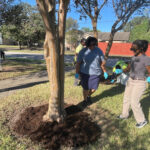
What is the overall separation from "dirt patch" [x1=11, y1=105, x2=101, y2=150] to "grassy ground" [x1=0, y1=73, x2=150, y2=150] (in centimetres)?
12

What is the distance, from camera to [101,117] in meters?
3.61

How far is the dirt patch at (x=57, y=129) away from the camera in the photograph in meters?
2.68

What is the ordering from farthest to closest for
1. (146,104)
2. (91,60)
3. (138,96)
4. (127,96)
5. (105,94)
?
(105,94) → (146,104) → (91,60) → (127,96) → (138,96)

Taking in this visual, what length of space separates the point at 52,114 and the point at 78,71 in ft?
4.49

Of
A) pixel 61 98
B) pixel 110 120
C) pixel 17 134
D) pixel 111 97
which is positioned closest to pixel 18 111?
pixel 17 134

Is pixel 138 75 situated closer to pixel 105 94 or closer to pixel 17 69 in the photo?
pixel 105 94

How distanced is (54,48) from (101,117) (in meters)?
1.96

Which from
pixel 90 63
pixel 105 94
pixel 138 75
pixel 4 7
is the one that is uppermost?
pixel 4 7

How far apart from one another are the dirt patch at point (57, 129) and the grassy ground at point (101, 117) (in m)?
0.12

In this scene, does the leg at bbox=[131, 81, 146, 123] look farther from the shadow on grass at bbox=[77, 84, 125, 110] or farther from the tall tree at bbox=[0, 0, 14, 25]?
the tall tree at bbox=[0, 0, 14, 25]

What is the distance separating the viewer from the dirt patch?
2.68m

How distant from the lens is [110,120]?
3.48 metres

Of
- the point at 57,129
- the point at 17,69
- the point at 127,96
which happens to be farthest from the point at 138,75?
the point at 17,69

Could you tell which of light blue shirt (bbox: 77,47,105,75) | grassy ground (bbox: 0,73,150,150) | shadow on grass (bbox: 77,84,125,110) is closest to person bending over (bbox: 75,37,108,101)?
light blue shirt (bbox: 77,47,105,75)
